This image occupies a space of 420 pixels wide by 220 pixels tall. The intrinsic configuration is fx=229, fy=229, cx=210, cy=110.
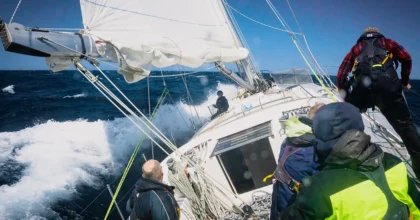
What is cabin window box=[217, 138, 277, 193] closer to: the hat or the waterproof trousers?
the waterproof trousers

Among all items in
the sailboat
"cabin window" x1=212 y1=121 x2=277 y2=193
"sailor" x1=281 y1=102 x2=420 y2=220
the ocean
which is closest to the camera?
"sailor" x1=281 y1=102 x2=420 y2=220

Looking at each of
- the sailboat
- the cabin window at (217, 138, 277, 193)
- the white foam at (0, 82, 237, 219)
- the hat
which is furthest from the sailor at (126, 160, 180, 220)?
the white foam at (0, 82, 237, 219)

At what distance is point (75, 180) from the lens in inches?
273

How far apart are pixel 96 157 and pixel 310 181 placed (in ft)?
29.8

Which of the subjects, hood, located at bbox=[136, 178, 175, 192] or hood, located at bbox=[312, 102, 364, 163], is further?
hood, located at bbox=[136, 178, 175, 192]

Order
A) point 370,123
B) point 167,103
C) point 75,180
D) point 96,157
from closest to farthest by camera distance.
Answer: point 370,123, point 75,180, point 96,157, point 167,103

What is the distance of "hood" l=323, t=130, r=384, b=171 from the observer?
42.2 inches

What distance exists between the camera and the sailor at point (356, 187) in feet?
3.31

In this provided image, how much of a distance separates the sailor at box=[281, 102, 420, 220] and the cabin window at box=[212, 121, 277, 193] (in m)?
2.76

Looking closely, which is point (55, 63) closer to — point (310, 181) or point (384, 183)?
point (310, 181)

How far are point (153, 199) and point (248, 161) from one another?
220cm

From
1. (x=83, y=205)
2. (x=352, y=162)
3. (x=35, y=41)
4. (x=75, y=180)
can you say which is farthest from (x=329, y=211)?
(x=75, y=180)

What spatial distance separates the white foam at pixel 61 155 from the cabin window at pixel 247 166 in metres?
4.40

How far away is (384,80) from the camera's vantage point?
2.41 meters
